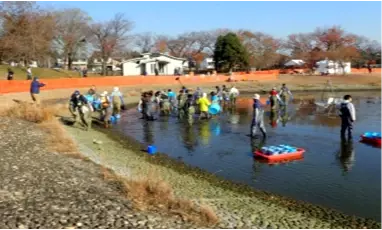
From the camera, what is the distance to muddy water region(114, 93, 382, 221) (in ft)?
36.7

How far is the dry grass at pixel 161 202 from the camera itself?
813cm

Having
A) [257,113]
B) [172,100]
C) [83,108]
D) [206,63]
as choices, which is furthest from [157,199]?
[206,63]

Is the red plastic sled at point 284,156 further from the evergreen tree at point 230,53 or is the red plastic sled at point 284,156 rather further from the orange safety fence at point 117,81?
the evergreen tree at point 230,53

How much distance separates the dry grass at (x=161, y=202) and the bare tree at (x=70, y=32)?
69010mm

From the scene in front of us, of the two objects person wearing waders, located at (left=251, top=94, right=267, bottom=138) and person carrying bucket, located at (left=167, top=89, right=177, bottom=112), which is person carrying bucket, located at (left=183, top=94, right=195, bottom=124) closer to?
person carrying bucket, located at (left=167, top=89, right=177, bottom=112)

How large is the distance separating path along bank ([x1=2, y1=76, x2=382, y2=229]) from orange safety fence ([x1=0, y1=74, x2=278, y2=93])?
2432cm

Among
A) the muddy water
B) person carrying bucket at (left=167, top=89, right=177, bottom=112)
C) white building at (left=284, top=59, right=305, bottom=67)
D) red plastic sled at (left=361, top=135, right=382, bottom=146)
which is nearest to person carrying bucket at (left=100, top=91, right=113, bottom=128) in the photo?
the muddy water

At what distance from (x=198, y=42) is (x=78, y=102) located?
80740mm

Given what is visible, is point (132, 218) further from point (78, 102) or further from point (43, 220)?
point (78, 102)

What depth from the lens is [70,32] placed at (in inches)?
3014

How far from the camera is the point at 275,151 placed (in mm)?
14484

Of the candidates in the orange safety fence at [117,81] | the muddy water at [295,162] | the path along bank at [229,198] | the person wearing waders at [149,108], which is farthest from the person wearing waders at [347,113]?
the orange safety fence at [117,81]

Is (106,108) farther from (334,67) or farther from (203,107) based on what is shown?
(334,67)

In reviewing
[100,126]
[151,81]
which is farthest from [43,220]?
[151,81]
